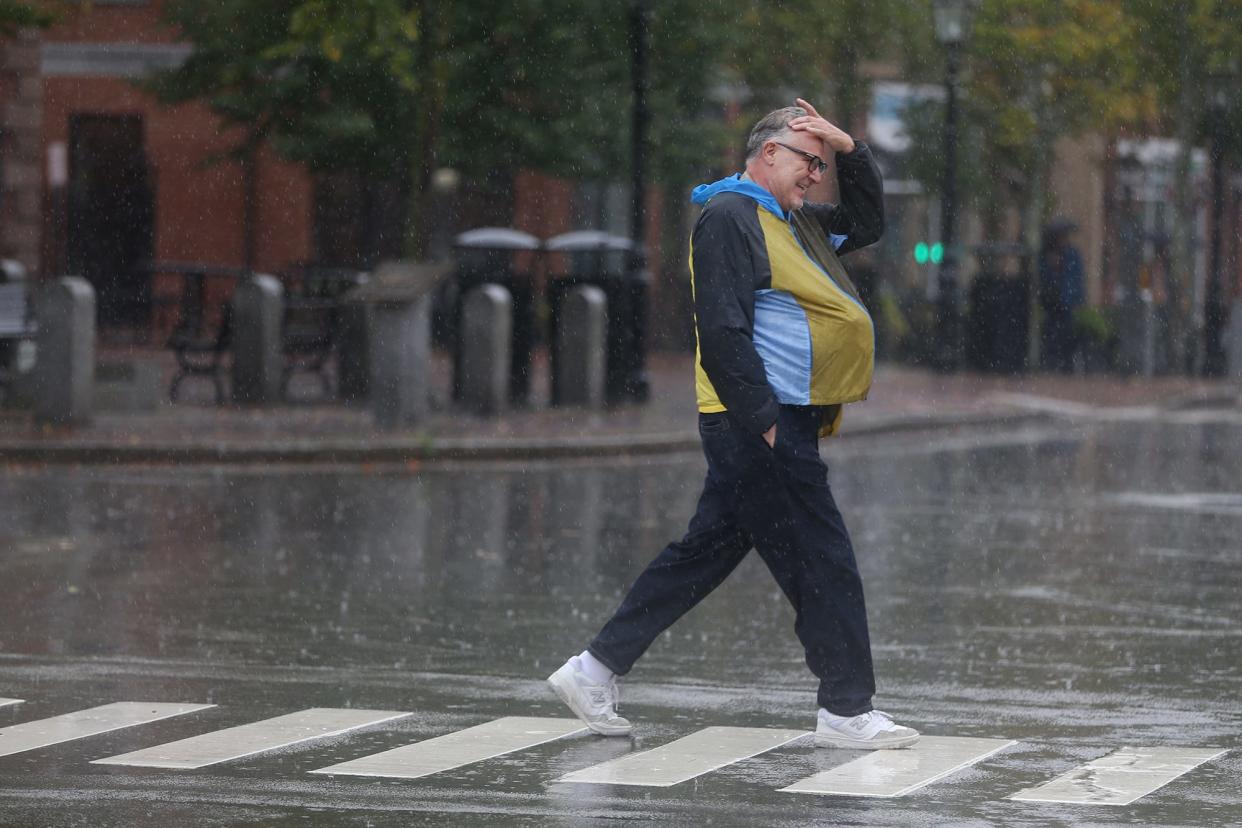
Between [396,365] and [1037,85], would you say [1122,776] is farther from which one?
[1037,85]

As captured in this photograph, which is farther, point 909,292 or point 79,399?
point 909,292

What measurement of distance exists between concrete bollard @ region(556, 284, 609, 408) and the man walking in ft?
50.7

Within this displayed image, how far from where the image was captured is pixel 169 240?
129 ft

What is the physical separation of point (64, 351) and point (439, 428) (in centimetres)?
302

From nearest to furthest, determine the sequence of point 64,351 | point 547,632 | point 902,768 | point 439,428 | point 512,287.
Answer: point 902,768, point 547,632, point 64,351, point 439,428, point 512,287

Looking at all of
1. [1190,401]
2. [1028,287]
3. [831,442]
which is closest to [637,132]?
[831,442]

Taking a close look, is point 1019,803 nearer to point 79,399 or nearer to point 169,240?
point 79,399

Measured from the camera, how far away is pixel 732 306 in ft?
23.0

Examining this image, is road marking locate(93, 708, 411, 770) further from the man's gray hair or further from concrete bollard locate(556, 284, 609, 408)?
concrete bollard locate(556, 284, 609, 408)

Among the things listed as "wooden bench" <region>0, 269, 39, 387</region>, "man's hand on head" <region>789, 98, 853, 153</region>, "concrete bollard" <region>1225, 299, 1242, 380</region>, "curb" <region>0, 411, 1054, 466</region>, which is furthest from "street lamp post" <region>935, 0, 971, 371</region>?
"man's hand on head" <region>789, 98, 853, 153</region>

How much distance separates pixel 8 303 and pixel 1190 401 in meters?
13.2

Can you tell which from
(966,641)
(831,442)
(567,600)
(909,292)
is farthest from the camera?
(909,292)

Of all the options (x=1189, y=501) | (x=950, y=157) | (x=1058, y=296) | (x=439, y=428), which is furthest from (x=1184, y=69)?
(x=1189, y=501)

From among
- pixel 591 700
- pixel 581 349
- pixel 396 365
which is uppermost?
pixel 581 349
